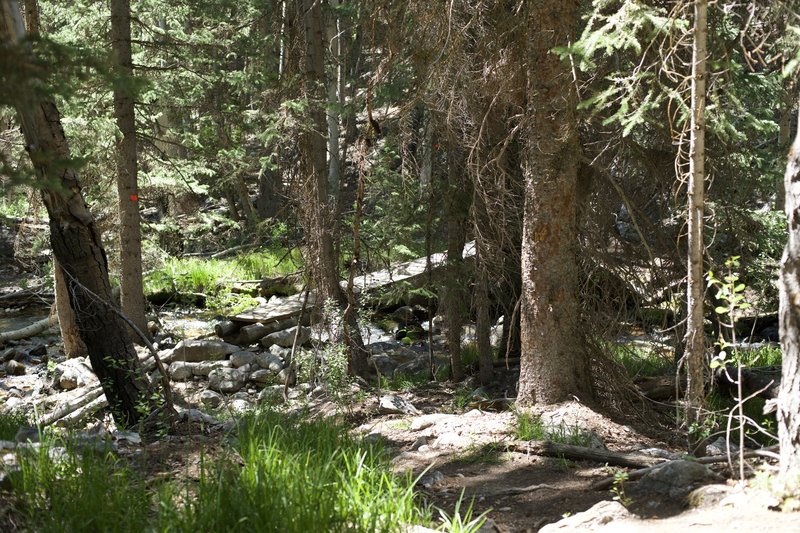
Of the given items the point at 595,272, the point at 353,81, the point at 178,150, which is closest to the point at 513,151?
the point at 595,272

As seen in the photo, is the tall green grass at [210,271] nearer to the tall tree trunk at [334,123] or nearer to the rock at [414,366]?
the tall tree trunk at [334,123]

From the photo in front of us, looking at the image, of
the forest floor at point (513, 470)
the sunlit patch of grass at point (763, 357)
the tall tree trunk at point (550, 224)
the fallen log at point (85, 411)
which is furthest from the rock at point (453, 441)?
the sunlit patch of grass at point (763, 357)

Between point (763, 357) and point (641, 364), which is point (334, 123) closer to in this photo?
point (641, 364)

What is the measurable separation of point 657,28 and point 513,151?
3740 millimetres

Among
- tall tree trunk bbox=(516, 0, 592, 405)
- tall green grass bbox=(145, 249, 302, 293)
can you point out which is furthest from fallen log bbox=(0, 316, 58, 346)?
tall tree trunk bbox=(516, 0, 592, 405)

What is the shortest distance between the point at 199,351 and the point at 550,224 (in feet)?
25.4

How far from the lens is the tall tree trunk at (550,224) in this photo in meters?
7.22

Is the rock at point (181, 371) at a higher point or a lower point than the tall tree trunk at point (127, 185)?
lower

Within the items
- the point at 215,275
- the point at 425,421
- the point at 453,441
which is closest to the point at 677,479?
the point at 453,441

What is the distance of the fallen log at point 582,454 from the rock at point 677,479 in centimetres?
105

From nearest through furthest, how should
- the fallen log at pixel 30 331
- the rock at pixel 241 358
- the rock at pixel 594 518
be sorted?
the rock at pixel 594 518
the rock at pixel 241 358
the fallen log at pixel 30 331

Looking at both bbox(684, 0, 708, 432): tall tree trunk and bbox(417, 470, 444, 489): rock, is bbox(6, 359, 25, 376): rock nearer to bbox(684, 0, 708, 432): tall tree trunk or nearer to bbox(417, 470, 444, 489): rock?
bbox(417, 470, 444, 489): rock

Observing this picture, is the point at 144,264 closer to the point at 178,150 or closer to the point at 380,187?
the point at 178,150

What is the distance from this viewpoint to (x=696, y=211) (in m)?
5.46
